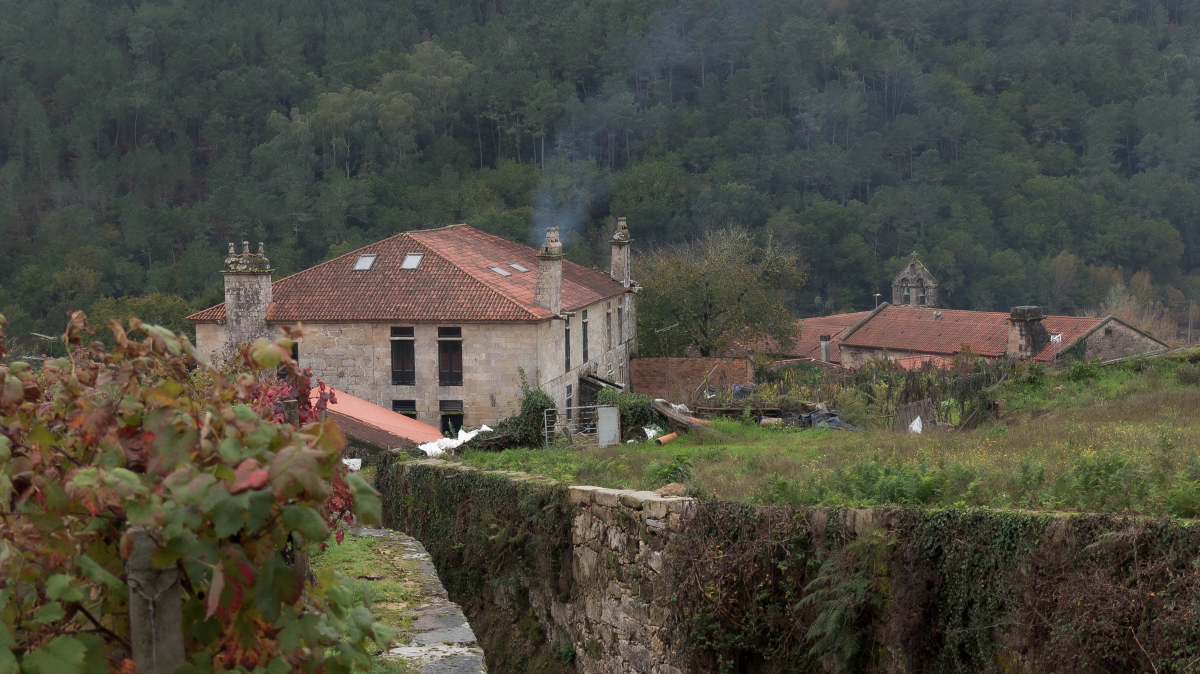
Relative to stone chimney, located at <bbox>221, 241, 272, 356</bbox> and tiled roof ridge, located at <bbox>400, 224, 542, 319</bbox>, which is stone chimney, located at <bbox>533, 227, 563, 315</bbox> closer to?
tiled roof ridge, located at <bbox>400, 224, 542, 319</bbox>

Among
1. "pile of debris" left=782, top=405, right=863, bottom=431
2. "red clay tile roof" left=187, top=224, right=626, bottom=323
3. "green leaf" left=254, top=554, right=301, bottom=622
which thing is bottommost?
"pile of debris" left=782, top=405, right=863, bottom=431

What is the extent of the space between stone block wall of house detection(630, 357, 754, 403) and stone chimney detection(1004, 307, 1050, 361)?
8.11 meters

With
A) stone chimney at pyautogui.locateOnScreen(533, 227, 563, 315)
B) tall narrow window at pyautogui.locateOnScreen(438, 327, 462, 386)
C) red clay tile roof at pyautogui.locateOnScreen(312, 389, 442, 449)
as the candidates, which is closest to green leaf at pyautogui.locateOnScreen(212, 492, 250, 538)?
red clay tile roof at pyautogui.locateOnScreen(312, 389, 442, 449)

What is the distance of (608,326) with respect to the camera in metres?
35.3

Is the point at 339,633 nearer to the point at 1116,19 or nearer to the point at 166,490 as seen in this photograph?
the point at 166,490

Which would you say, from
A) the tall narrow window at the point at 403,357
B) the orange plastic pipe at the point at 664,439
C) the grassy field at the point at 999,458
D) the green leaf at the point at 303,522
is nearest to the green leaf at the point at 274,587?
the green leaf at the point at 303,522

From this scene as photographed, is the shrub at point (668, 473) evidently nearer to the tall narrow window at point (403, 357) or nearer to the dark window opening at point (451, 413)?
the dark window opening at point (451, 413)

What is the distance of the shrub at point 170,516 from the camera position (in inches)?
92.4

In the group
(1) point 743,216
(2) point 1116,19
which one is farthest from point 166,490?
(2) point 1116,19

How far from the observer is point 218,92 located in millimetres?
87875

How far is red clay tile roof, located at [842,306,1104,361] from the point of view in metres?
44.8

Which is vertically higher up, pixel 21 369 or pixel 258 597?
pixel 21 369

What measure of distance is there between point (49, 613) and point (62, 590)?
0.09m

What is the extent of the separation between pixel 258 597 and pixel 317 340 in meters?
26.3
